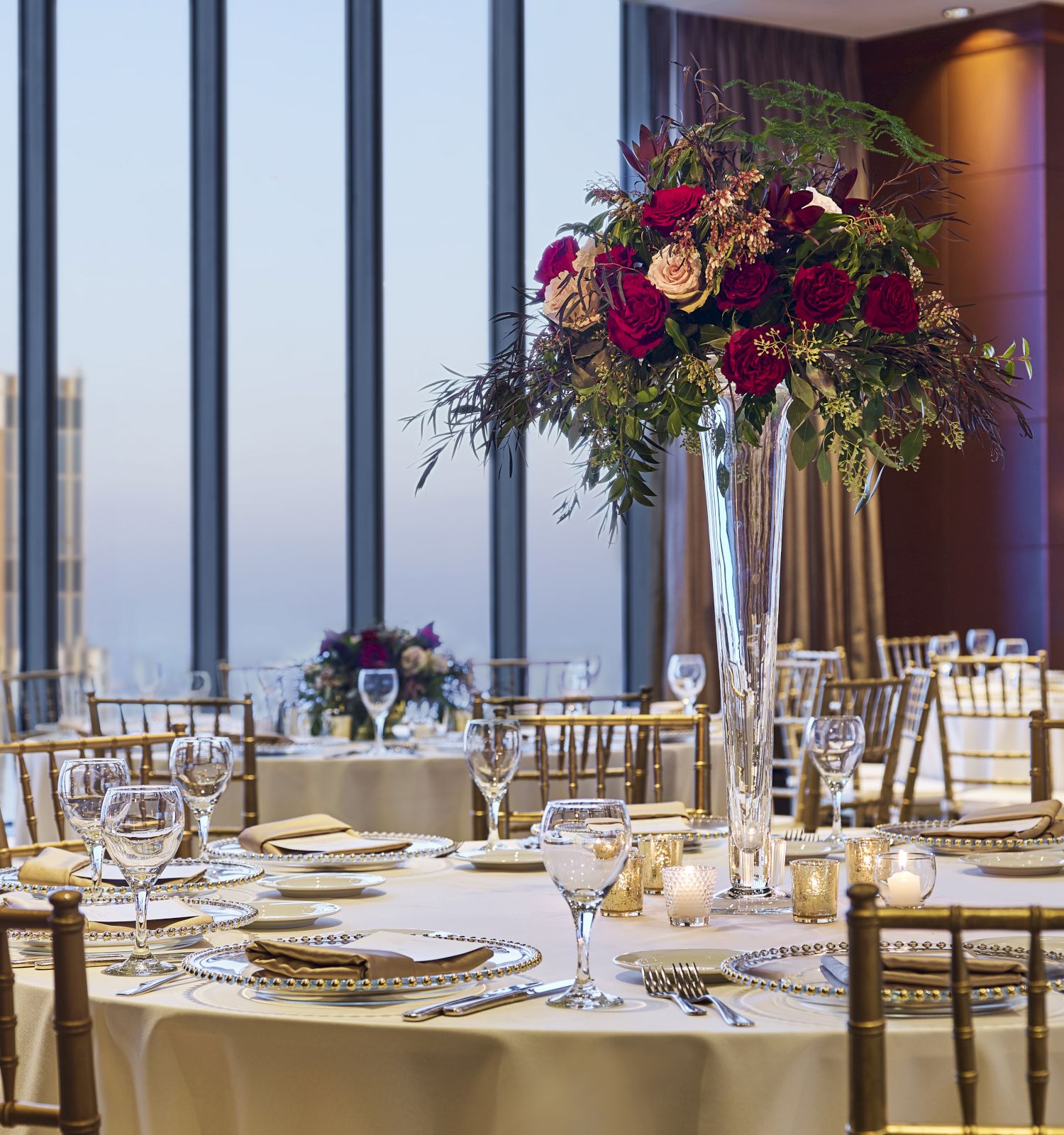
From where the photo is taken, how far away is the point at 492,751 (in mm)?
2242

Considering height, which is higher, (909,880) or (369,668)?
(369,668)

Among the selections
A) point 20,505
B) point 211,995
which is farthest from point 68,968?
point 20,505

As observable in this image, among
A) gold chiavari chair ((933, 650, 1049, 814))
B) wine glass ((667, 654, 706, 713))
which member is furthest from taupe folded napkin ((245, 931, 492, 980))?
gold chiavari chair ((933, 650, 1049, 814))

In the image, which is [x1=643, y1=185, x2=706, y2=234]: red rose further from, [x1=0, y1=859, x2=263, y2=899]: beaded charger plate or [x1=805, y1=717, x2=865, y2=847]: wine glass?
[x1=0, y1=859, x2=263, y2=899]: beaded charger plate

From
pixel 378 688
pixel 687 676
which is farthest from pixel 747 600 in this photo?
pixel 687 676

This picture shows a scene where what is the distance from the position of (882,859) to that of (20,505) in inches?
209

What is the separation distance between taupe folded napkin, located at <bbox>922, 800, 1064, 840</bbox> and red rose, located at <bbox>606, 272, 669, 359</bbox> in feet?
2.84

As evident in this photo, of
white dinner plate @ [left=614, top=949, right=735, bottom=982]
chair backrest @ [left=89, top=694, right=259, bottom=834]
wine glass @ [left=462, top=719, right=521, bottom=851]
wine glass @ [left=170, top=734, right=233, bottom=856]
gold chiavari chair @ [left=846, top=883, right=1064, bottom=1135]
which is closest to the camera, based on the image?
gold chiavari chair @ [left=846, top=883, right=1064, bottom=1135]

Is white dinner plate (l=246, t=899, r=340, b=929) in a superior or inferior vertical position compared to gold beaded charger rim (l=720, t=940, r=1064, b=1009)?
inferior

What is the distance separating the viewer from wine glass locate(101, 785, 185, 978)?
1.57 meters

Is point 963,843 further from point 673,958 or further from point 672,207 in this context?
point 672,207

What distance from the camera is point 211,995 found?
1.47 meters

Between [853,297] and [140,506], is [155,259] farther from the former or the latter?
[853,297]

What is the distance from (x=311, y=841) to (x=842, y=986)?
1.11 m
